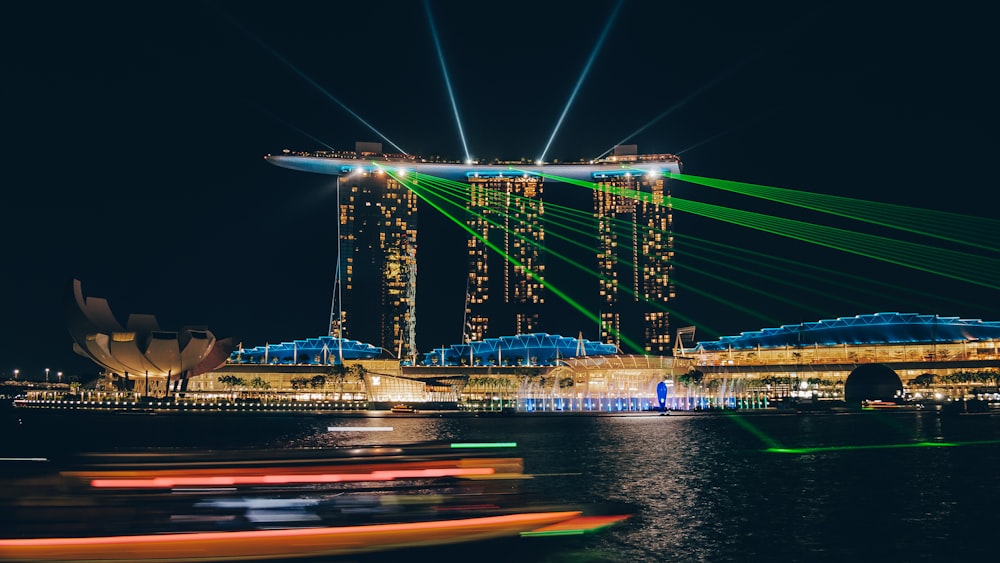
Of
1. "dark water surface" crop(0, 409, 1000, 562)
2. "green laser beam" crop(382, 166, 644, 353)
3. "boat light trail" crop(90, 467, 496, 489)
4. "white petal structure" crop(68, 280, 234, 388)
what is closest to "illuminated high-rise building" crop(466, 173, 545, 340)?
A: "green laser beam" crop(382, 166, 644, 353)

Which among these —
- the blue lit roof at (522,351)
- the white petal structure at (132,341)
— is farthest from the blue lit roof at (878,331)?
the white petal structure at (132,341)

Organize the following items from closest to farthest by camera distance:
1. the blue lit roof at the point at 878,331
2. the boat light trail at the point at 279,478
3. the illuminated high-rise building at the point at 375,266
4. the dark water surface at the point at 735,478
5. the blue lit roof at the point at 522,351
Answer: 1. the boat light trail at the point at 279,478
2. the dark water surface at the point at 735,478
3. the blue lit roof at the point at 878,331
4. the blue lit roof at the point at 522,351
5. the illuminated high-rise building at the point at 375,266

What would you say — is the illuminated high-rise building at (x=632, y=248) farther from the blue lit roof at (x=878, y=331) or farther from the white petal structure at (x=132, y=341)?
the white petal structure at (x=132, y=341)

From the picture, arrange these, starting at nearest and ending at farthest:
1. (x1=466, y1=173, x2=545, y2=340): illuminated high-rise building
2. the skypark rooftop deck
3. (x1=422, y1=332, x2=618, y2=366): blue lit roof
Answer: (x1=422, y1=332, x2=618, y2=366): blue lit roof → the skypark rooftop deck → (x1=466, y1=173, x2=545, y2=340): illuminated high-rise building

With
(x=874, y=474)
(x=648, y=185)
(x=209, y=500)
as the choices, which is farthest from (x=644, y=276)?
(x=209, y=500)

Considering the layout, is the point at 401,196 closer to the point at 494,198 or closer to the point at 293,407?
the point at 494,198

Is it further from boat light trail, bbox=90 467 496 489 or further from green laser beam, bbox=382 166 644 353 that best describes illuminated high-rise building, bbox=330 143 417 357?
boat light trail, bbox=90 467 496 489

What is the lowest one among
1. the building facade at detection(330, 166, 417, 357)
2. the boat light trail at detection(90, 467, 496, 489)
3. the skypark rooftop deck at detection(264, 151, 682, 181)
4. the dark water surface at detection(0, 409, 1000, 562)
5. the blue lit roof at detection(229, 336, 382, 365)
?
the dark water surface at detection(0, 409, 1000, 562)

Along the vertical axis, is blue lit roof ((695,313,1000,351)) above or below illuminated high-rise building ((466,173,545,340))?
below
